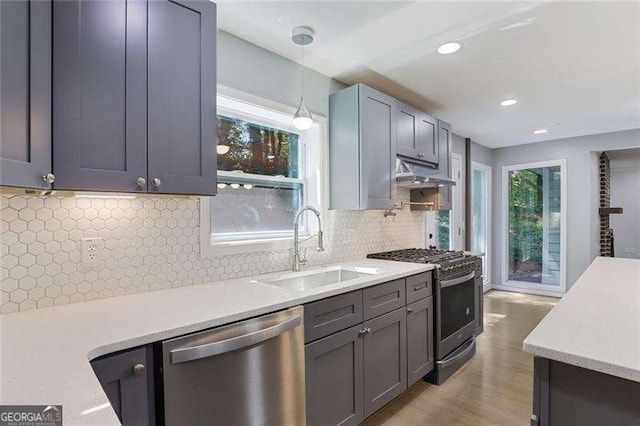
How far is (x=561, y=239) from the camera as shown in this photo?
17.3ft

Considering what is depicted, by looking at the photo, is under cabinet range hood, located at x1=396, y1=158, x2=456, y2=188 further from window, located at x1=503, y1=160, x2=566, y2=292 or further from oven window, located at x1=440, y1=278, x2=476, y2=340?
window, located at x1=503, y1=160, x2=566, y2=292

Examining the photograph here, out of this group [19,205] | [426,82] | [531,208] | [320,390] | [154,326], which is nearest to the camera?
[154,326]

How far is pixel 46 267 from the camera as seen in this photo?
1484 millimetres

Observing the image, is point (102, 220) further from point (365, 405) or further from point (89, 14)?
point (365, 405)

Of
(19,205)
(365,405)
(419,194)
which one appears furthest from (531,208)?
(19,205)

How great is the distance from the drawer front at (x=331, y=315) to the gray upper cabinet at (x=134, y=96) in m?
0.81

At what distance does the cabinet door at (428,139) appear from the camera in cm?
331

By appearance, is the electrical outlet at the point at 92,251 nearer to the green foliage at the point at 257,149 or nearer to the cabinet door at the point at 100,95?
the cabinet door at the point at 100,95

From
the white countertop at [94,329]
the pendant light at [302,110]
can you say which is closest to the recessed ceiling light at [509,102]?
the pendant light at [302,110]

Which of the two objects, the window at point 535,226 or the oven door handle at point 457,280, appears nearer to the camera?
the oven door handle at point 457,280

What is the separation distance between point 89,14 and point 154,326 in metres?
1.21

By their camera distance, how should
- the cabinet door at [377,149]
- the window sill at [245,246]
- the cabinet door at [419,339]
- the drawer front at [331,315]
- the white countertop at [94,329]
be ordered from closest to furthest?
the white countertop at [94,329]
the drawer front at [331,315]
the window sill at [245,246]
the cabinet door at [419,339]
the cabinet door at [377,149]

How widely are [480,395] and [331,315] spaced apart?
1.57 meters

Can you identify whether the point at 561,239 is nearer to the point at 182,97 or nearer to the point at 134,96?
the point at 182,97
